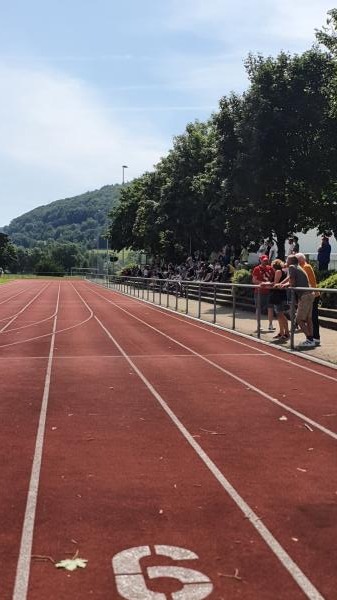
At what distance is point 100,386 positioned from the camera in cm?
891

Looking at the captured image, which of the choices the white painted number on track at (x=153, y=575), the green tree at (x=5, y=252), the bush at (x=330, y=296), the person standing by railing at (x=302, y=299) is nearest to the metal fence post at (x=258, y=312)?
the person standing by railing at (x=302, y=299)

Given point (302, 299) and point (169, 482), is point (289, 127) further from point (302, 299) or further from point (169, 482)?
point (169, 482)

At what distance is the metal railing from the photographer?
15.1 m

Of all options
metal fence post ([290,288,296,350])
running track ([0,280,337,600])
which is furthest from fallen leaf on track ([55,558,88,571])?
metal fence post ([290,288,296,350])

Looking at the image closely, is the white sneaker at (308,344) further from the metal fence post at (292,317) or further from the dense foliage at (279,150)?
the dense foliage at (279,150)

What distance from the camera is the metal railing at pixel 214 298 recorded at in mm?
15148

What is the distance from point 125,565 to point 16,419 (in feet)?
11.8

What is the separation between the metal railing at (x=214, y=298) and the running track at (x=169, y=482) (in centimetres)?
392

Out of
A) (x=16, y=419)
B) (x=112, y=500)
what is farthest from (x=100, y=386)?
(x=112, y=500)

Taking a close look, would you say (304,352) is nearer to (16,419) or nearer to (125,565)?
(16,419)

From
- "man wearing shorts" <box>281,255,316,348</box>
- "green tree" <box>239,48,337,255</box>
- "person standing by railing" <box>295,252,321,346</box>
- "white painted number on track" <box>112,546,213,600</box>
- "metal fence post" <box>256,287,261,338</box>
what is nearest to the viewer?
"white painted number on track" <box>112,546,213,600</box>

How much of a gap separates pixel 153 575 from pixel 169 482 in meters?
1.52

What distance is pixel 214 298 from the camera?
64.5ft

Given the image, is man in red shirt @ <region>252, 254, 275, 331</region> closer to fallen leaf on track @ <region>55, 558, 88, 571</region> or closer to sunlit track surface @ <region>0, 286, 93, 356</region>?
sunlit track surface @ <region>0, 286, 93, 356</region>
